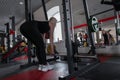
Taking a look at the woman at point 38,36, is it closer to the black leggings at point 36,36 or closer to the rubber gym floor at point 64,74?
the black leggings at point 36,36

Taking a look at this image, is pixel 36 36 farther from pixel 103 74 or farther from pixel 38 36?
pixel 103 74

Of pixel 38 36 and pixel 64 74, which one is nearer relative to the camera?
pixel 64 74

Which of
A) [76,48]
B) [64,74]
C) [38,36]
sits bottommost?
[64,74]

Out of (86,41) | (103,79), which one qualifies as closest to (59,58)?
(86,41)

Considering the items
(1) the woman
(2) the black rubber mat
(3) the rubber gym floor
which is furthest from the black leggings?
(2) the black rubber mat

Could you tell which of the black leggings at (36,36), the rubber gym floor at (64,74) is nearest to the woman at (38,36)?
the black leggings at (36,36)

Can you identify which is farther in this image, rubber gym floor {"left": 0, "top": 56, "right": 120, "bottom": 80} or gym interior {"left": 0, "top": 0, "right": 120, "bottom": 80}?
gym interior {"left": 0, "top": 0, "right": 120, "bottom": 80}

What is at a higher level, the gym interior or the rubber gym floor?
the gym interior

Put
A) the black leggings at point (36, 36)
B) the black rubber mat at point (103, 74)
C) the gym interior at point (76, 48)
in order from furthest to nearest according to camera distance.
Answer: the black leggings at point (36, 36)
the gym interior at point (76, 48)
the black rubber mat at point (103, 74)

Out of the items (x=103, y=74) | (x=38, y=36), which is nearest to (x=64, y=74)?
(x=103, y=74)

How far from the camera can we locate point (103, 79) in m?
1.51

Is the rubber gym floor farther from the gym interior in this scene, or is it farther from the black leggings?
the black leggings

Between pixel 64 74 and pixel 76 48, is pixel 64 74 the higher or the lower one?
the lower one

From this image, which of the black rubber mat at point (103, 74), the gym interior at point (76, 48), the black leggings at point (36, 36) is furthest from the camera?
the black leggings at point (36, 36)
